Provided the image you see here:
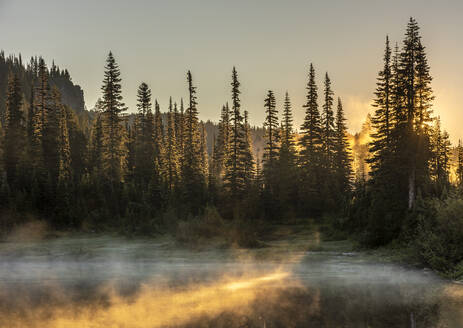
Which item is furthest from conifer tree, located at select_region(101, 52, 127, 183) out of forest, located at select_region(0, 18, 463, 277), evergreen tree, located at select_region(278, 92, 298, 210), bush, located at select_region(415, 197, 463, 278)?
bush, located at select_region(415, 197, 463, 278)

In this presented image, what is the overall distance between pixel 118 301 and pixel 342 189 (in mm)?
43582

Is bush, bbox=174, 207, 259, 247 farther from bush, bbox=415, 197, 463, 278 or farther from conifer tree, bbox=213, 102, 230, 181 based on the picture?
conifer tree, bbox=213, 102, 230, 181

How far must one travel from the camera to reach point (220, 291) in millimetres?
14055

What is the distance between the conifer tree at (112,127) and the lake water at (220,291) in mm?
26065

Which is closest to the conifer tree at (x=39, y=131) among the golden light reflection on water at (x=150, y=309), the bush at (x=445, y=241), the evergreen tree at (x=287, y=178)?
the evergreen tree at (x=287, y=178)

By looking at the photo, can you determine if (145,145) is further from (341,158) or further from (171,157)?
(341,158)

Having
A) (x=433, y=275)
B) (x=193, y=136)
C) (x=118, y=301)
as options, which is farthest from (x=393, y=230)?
(x=193, y=136)

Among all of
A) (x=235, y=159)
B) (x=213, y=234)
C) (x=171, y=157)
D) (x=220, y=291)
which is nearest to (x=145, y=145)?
(x=171, y=157)

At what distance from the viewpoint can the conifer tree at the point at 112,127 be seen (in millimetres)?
49428

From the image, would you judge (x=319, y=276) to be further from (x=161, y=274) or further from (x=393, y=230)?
(x=393, y=230)

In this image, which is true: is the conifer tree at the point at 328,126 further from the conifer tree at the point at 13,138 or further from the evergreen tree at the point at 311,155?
the conifer tree at the point at 13,138

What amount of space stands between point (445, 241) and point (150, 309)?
11.8m

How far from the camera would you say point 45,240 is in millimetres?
29828

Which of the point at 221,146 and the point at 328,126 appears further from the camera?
the point at 221,146
